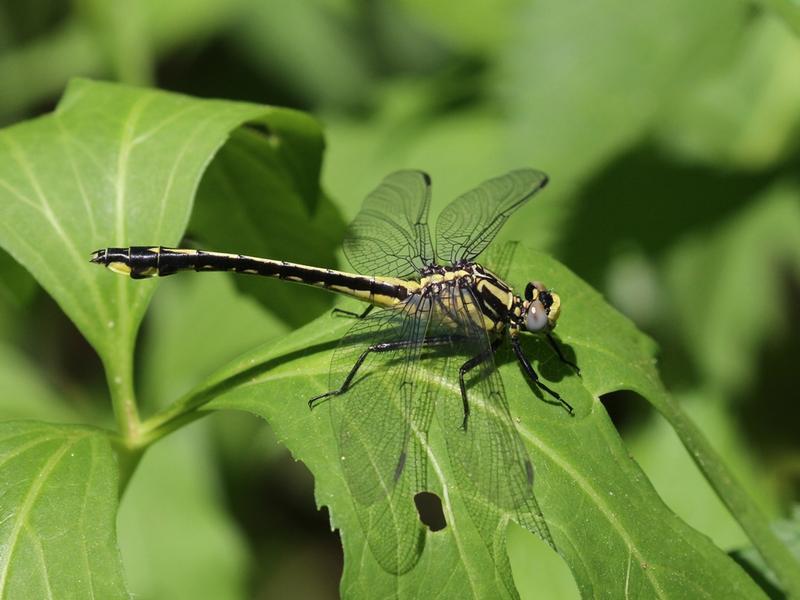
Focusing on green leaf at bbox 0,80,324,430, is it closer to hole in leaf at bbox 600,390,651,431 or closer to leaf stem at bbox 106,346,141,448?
leaf stem at bbox 106,346,141,448

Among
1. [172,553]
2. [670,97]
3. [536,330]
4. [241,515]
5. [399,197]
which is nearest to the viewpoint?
[536,330]

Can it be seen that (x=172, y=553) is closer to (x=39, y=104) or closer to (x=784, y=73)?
(x=39, y=104)

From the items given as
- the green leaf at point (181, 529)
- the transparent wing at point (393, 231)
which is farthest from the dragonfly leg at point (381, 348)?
the green leaf at point (181, 529)

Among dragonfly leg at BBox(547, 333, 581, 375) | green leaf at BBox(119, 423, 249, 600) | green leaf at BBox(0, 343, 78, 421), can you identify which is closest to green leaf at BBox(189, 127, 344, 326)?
dragonfly leg at BBox(547, 333, 581, 375)

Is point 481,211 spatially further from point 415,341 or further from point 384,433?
point 384,433

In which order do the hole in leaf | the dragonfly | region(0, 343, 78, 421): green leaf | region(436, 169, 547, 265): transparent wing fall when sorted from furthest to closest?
region(0, 343, 78, 421): green leaf
the hole in leaf
region(436, 169, 547, 265): transparent wing
the dragonfly

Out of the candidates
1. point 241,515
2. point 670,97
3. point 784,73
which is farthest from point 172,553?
point 784,73
